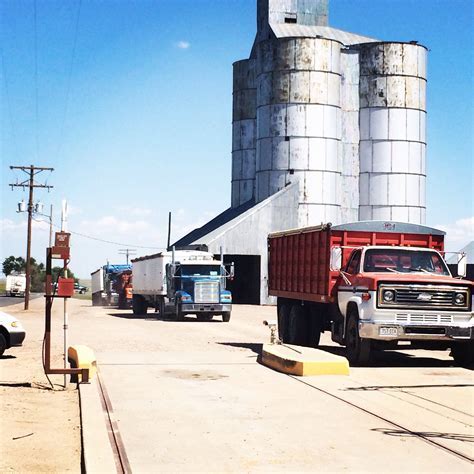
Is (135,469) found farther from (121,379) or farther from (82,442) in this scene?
(121,379)

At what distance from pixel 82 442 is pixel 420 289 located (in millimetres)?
10744

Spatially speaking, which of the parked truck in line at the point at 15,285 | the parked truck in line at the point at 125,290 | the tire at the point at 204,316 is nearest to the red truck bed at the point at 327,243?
the tire at the point at 204,316

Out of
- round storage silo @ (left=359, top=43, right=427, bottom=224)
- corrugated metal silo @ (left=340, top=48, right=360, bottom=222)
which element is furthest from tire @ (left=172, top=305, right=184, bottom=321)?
corrugated metal silo @ (left=340, top=48, right=360, bottom=222)

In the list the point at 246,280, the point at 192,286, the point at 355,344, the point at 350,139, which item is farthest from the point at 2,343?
the point at 350,139

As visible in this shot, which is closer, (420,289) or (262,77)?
(420,289)

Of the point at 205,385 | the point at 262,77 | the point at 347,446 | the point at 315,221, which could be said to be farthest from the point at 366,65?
the point at 347,446

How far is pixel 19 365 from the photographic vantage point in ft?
65.0

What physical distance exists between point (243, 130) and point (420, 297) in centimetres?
5949

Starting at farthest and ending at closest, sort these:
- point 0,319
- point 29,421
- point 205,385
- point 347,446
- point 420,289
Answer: point 0,319 < point 420,289 < point 205,385 < point 29,421 < point 347,446

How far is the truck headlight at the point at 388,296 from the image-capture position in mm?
19453

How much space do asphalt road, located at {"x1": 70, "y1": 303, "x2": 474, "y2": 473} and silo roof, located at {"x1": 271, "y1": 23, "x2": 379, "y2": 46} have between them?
5341cm

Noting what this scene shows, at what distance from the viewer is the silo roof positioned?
72.6m

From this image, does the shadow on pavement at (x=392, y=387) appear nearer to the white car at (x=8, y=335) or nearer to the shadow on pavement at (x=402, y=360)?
the shadow on pavement at (x=402, y=360)

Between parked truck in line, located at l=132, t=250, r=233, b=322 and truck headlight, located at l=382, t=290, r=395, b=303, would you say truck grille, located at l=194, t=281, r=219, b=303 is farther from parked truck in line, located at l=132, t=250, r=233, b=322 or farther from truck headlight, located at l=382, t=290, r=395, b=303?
truck headlight, located at l=382, t=290, r=395, b=303
